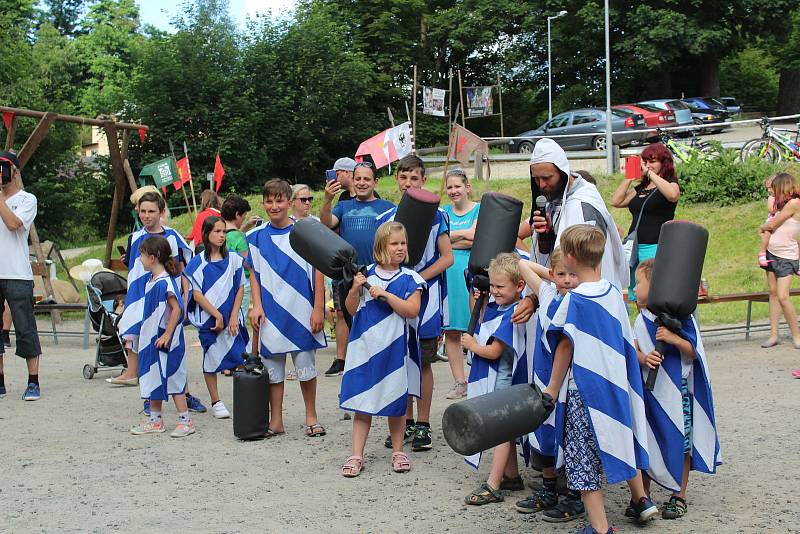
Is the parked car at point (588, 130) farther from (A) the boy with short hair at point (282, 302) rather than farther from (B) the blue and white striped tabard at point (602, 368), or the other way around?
(B) the blue and white striped tabard at point (602, 368)

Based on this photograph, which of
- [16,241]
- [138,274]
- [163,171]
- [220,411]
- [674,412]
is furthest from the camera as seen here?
[163,171]

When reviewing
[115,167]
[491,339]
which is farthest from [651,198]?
[115,167]

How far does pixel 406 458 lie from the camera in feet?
19.7

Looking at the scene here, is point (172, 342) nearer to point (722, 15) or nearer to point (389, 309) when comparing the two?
point (389, 309)

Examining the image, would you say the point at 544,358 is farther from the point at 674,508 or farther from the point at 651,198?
the point at 651,198

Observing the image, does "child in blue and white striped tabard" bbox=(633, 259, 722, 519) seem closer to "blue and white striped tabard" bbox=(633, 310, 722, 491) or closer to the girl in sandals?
"blue and white striped tabard" bbox=(633, 310, 722, 491)

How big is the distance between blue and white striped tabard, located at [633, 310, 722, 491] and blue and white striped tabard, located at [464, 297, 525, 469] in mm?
689

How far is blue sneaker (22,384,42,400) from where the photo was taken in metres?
8.57

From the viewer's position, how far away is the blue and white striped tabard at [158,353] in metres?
7.16

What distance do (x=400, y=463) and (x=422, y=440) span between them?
52cm

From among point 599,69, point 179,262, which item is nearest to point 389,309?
point 179,262

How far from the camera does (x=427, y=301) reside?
654cm

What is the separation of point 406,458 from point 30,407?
3933 mm

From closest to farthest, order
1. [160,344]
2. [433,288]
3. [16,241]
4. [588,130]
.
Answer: [433,288], [160,344], [16,241], [588,130]
